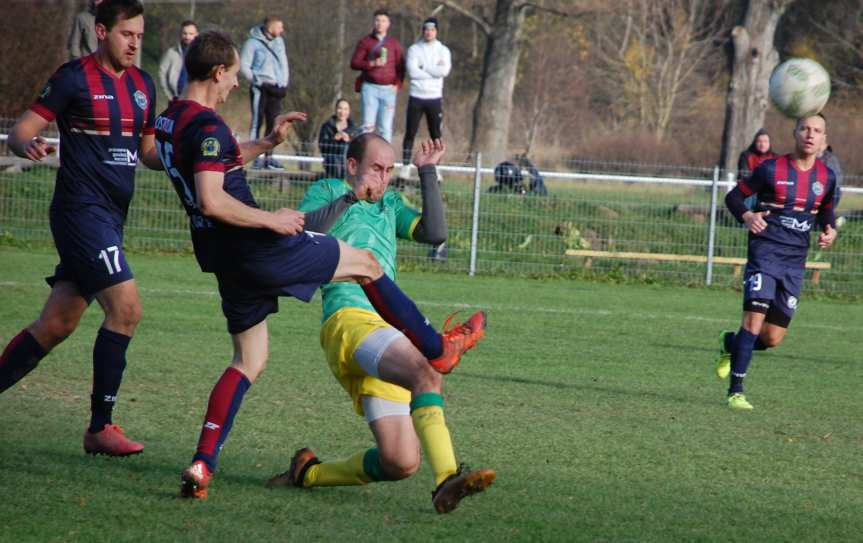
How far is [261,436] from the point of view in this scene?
6348 mm

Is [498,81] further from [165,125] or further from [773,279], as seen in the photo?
[165,125]

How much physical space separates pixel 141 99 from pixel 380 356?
82.5 inches

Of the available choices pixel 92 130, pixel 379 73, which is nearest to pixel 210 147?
pixel 92 130

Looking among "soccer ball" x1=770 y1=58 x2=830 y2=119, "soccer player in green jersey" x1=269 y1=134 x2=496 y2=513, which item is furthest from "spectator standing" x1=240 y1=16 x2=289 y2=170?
"soccer player in green jersey" x1=269 y1=134 x2=496 y2=513

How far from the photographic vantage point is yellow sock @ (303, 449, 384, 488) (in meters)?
5.04

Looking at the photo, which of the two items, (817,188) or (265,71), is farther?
(265,71)

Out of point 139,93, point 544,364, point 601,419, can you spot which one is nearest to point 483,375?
point 544,364

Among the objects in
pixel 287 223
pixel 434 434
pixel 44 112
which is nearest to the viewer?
pixel 434 434

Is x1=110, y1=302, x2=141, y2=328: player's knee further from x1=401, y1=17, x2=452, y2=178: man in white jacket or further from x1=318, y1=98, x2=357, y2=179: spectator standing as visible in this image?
x1=401, y1=17, x2=452, y2=178: man in white jacket

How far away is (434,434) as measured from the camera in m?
4.71

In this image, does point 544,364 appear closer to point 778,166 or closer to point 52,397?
point 778,166

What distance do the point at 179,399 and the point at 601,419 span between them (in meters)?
2.50

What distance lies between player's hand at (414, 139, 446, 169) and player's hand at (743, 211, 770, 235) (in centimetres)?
368

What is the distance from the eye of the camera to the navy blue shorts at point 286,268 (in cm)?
489
